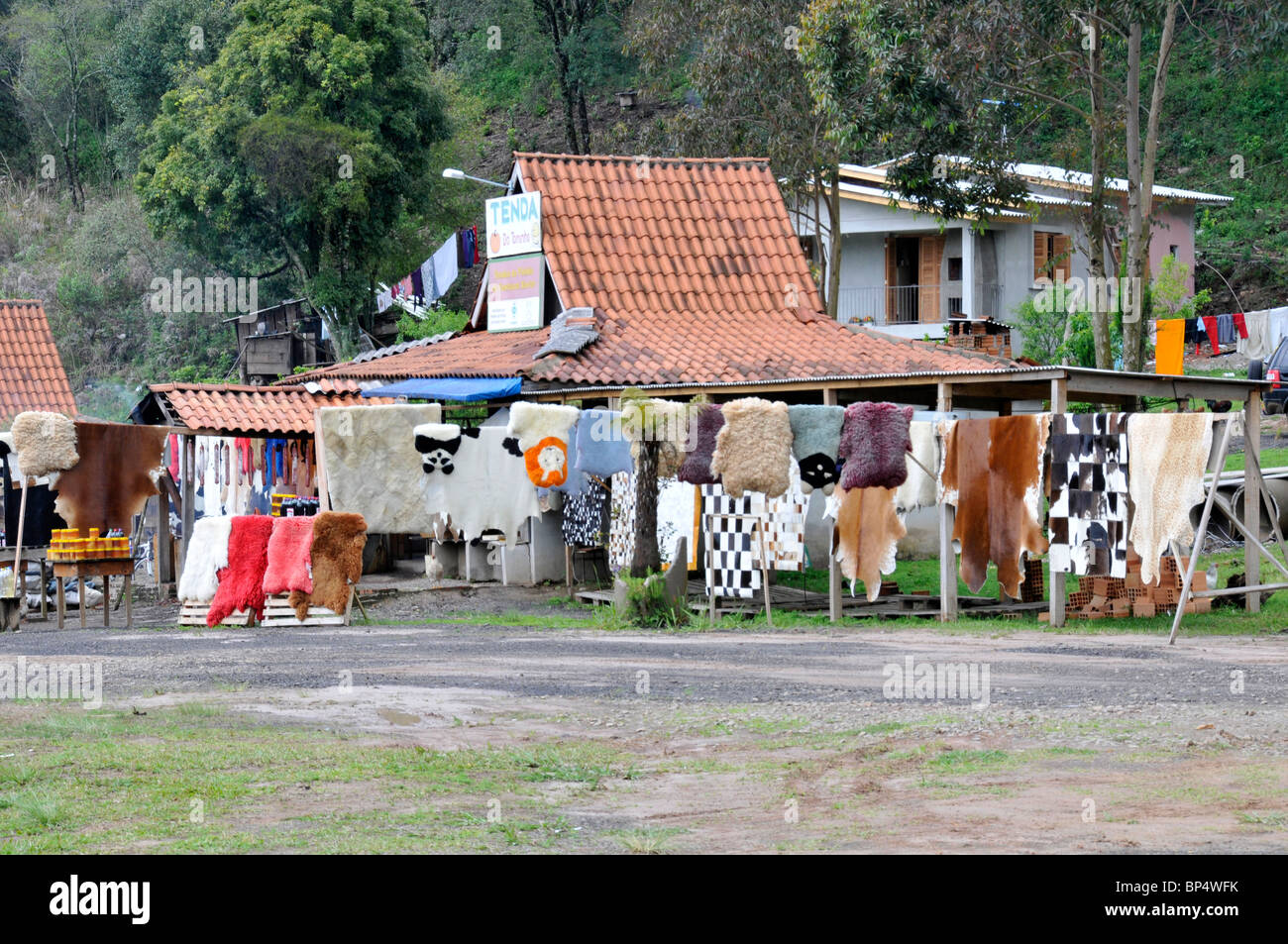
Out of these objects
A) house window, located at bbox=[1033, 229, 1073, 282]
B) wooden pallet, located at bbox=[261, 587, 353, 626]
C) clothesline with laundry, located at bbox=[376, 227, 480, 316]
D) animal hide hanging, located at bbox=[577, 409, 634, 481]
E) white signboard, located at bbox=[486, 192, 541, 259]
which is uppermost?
house window, located at bbox=[1033, 229, 1073, 282]

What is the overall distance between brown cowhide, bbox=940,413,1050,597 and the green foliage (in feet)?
89.7

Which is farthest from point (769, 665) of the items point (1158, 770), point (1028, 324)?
point (1028, 324)

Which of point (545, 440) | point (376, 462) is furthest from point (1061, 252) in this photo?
point (376, 462)

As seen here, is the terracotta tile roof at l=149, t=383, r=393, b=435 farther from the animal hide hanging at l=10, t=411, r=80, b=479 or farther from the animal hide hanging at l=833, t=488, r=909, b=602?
the animal hide hanging at l=833, t=488, r=909, b=602

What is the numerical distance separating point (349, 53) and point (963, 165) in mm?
18334

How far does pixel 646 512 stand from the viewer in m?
16.3

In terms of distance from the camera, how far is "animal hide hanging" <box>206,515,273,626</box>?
15.5m

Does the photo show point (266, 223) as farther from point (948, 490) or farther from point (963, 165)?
point (948, 490)

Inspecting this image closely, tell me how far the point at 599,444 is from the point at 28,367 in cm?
1937

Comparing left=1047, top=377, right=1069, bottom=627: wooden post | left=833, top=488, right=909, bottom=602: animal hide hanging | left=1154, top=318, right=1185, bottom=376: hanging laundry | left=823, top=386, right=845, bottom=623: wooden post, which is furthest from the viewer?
left=1154, top=318, right=1185, bottom=376: hanging laundry

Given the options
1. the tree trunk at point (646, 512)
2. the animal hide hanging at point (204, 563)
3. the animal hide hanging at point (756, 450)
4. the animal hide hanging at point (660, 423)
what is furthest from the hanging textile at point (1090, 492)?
the animal hide hanging at point (204, 563)

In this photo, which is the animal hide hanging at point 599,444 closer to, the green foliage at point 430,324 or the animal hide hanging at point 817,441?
the animal hide hanging at point 817,441

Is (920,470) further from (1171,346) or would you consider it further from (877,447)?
(1171,346)

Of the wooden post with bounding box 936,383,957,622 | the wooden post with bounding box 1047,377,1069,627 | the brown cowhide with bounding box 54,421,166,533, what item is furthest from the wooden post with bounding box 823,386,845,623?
the brown cowhide with bounding box 54,421,166,533
